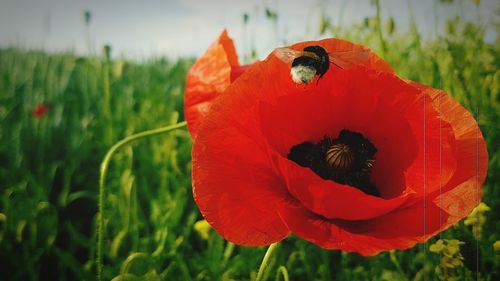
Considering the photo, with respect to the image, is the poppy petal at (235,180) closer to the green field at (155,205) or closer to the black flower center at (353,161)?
the black flower center at (353,161)

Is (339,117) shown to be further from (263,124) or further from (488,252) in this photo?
(488,252)

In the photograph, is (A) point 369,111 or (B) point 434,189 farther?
(A) point 369,111

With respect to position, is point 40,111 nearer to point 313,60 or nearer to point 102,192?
point 102,192

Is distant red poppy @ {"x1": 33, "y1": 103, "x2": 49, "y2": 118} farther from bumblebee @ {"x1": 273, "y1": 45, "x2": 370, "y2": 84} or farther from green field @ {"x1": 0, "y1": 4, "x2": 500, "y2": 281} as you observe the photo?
bumblebee @ {"x1": 273, "y1": 45, "x2": 370, "y2": 84}

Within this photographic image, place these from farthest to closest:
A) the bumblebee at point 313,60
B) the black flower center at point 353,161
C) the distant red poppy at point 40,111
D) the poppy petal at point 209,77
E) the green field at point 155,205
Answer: the distant red poppy at point 40,111 → the green field at point 155,205 → the poppy petal at point 209,77 → the black flower center at point 353,161 → the bumblebee at point 313,60

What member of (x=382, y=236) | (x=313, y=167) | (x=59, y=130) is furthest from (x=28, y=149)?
(x=382, y=236)

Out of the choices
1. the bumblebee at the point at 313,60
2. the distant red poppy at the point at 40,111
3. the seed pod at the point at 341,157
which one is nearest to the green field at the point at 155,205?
the distant red poppy at the point at 40,111

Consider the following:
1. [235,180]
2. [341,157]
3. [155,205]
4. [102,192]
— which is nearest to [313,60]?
[341,157]
